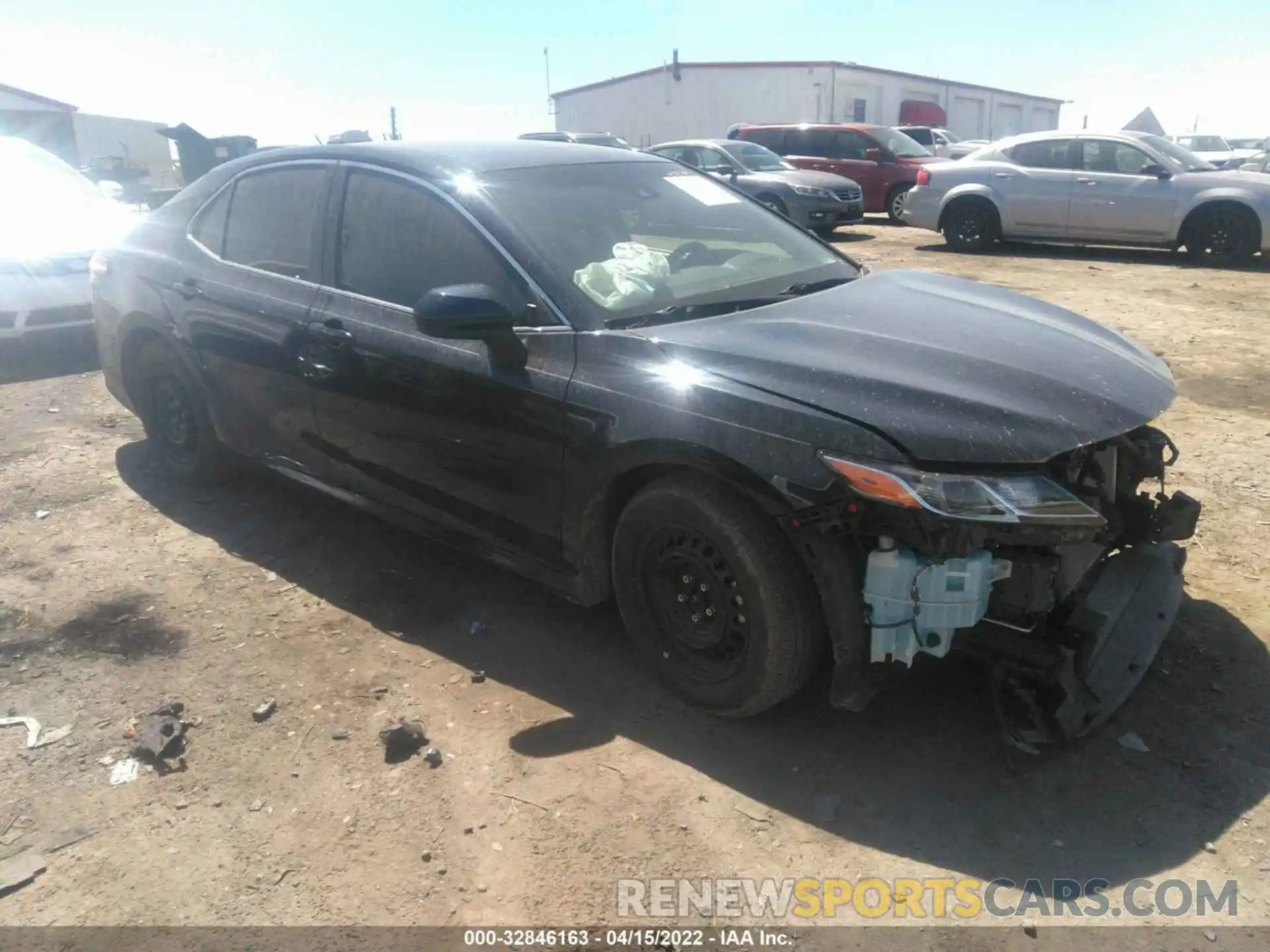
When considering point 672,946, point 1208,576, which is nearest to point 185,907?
point 672,946

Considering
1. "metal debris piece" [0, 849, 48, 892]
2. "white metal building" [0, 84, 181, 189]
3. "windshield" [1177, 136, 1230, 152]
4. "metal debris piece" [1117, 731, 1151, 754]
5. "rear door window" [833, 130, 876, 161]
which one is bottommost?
"metal debris piece" [0, 849, 48, 892]

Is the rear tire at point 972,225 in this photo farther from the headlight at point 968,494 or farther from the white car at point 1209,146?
the white car at point 1209,146

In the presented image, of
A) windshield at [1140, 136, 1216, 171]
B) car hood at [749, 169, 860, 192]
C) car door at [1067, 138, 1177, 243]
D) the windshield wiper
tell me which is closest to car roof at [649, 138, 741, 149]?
car hood at [749, 169, 860, 192]

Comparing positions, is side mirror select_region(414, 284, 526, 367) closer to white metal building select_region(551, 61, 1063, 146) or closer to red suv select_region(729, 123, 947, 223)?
red suv select_region(729, 123, 947, 223)

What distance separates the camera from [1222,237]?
11.3 metres

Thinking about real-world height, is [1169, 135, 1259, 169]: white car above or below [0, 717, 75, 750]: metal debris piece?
above

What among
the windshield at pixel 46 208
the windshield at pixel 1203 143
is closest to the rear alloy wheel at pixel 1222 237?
the windshield at pixel 46 208

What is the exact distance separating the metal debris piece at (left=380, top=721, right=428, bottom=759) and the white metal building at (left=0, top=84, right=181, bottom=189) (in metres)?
35.3

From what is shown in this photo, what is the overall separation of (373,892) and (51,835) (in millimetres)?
994

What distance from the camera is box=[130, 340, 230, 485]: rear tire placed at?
4672 mm

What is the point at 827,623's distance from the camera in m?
2.61

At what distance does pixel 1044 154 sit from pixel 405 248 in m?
11.2

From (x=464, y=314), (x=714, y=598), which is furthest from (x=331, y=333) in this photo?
(x=714, y=598)

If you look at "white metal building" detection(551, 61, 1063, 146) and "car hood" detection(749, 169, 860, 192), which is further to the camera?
"white metal building" detection(551, 61, 1063, 146)
